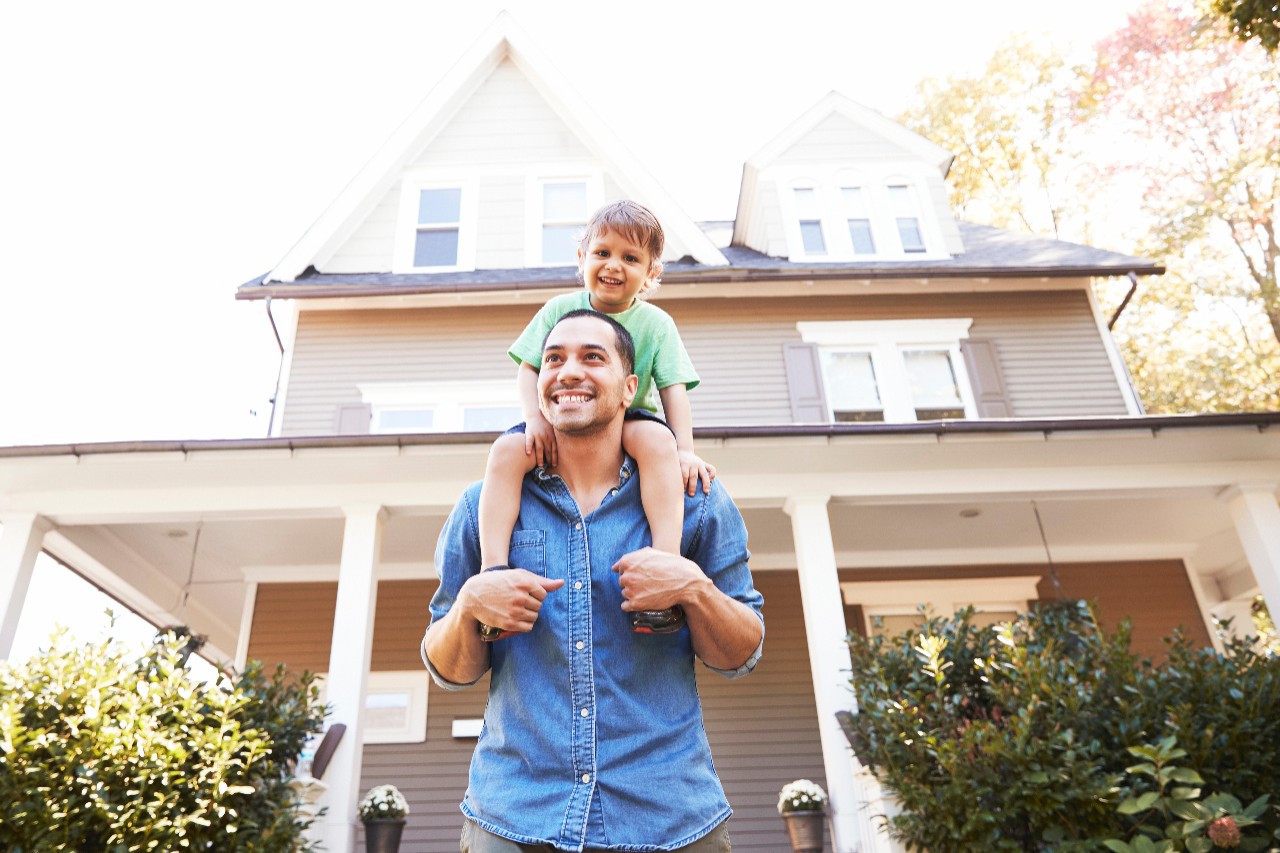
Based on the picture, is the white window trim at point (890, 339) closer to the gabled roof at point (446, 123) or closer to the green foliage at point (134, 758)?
the gabled roof at point (446, 123)

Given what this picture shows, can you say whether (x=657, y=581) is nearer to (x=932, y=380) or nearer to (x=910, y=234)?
(x=932, y=380)

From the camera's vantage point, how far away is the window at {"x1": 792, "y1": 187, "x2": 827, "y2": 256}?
36.5ft

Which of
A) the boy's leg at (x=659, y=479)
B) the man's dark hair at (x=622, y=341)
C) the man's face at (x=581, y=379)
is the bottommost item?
the boy's leg at (x=659, y=479)

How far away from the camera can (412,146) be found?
37.3ft

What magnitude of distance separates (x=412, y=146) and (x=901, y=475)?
7679mm

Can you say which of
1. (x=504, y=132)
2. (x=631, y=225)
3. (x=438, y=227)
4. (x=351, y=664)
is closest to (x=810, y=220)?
(x=504, y=132)

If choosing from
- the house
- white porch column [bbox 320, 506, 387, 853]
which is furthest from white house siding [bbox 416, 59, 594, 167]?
white porch column [bbox 320, 506, 387, 853]

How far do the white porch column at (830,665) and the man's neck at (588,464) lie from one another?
185 inches

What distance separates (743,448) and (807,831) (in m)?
2.72

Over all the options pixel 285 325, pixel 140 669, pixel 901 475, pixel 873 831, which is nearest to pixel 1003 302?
pixel 901 475

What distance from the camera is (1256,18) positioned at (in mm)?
6027

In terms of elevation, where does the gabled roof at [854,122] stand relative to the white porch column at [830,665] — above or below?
above

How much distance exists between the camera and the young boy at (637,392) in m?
1.65

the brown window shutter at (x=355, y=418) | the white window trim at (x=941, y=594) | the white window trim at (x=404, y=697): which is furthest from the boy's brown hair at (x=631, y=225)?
the brown window shutter at (x=355, y=418)
